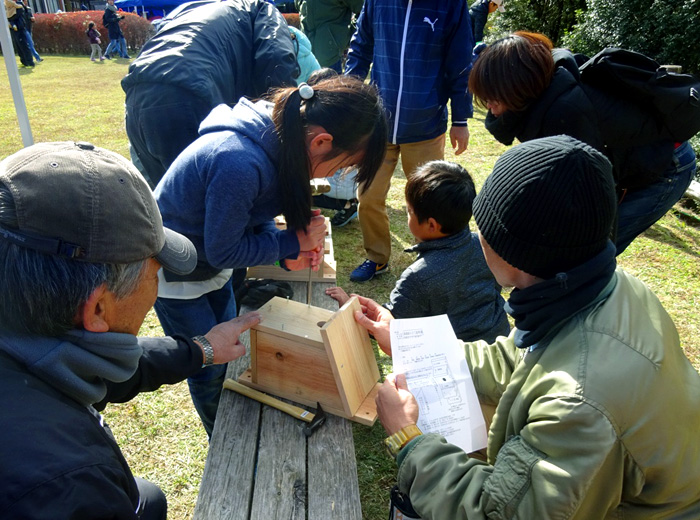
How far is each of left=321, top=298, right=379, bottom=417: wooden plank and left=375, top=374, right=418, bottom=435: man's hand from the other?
0.74 ft

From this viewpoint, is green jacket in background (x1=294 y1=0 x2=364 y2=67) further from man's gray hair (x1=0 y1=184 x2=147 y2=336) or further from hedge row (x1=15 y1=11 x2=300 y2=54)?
hedge row (x1=15 y1=11 x2=300 y2=54)

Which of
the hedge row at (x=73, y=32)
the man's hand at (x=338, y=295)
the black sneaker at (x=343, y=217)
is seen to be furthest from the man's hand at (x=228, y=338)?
the hedge row at (x=73, y=32)

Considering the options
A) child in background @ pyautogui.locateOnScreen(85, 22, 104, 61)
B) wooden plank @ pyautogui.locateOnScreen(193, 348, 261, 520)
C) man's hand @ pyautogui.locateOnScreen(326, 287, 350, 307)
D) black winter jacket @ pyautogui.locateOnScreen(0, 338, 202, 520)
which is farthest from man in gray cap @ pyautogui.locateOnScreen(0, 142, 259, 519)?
child in background @ pyautogui.locateOnScreen(85, 22, 104, 61)

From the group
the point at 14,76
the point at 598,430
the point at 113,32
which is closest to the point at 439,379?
the point at 598,430

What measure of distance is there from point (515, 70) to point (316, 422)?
1798mm

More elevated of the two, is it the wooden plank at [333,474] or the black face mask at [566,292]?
the black face mask at [566,292]

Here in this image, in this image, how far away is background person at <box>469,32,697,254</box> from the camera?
2293 millimetres

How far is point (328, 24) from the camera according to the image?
16.9 ft

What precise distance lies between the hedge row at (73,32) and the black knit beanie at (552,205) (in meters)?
22.9

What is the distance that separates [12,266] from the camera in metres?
0.96

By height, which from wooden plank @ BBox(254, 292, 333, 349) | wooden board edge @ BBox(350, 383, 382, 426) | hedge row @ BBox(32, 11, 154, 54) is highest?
wooden plank @ BBox(254, 292, 333, 349)

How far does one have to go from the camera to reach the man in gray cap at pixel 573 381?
3.39ft

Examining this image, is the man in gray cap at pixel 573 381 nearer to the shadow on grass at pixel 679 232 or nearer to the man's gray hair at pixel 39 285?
the man's gray hair at pixel 39 285

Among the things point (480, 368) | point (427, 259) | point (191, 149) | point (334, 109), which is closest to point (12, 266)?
point (191, 149)
